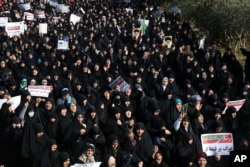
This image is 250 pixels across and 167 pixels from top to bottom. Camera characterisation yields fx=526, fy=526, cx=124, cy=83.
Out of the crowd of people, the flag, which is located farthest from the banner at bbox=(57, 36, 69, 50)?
the flag

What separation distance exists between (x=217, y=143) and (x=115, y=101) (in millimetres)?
2581

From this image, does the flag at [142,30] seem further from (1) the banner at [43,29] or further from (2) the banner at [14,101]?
(2) the banner at [14,101]

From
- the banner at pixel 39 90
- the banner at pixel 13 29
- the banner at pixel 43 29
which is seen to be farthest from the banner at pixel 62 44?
the banner at pixel 39 90

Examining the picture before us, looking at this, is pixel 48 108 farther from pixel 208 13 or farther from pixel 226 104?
pixel 208 13

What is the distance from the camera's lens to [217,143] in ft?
24.2

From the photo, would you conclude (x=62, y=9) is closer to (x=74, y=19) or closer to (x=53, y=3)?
(x=53, y=3)

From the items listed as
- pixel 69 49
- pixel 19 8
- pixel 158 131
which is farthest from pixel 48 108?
pixel 19 8

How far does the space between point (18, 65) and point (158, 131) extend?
18.2 ft

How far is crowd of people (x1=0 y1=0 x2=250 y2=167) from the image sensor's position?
731 centimetres

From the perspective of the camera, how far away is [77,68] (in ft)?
41.6

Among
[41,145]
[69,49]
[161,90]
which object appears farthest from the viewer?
[69,49]

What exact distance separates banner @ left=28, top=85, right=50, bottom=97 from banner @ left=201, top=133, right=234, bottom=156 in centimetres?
378

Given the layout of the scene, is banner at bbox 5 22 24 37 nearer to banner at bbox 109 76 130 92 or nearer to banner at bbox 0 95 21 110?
banner at bbox 109 76 130 92

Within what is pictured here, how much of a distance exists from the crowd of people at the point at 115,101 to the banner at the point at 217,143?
0.26 feet
